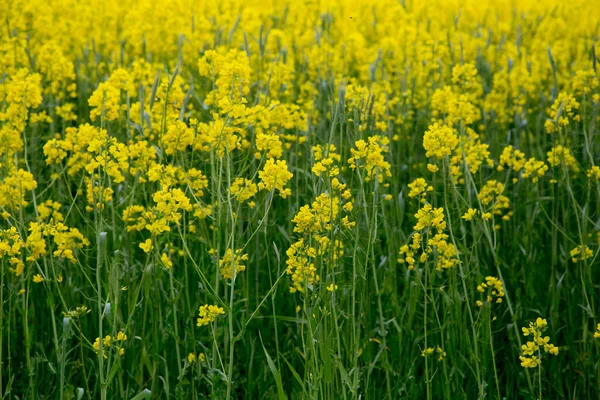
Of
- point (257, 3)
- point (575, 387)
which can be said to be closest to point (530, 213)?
point (575, 387)

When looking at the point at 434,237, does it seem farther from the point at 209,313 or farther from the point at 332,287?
the point at 209,313

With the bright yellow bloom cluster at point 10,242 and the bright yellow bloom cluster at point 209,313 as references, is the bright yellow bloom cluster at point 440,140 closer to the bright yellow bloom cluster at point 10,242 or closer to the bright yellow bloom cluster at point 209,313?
the bright yellow bloom cluster at point 209,313

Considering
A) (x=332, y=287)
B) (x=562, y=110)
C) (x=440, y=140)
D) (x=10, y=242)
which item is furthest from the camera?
(x=562, y=110)

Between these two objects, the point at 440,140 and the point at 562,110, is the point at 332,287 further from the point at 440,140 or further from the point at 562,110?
the point at 562,110

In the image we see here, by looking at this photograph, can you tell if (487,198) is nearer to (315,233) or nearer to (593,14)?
(315,233)

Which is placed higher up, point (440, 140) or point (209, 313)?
point (440, 140)

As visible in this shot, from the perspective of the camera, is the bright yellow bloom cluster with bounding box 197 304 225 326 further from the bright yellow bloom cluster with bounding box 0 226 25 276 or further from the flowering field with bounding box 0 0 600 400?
the bright yellow bloom cluster with bounding box 0 226 25 276

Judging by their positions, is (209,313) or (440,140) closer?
(209,313)

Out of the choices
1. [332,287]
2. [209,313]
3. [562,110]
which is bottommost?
[209,313]

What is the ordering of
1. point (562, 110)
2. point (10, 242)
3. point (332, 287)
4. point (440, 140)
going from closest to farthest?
1. point (332, 287)
2. point (10, 242)
3. point (440, 140)
4. point (562, 110)

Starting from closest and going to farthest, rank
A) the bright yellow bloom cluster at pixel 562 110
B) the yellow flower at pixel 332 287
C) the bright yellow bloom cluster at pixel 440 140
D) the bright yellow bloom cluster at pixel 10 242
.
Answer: the yellow flower at pixel 332 287
the bright yellow bloom cluster at pixel 10 242
the bright yellow bloom cluster at pixel 440 140
the bright yellow bloom cluster at pixel 562 110

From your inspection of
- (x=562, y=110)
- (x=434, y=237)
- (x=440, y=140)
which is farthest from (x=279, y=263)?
(x=562, y=110)

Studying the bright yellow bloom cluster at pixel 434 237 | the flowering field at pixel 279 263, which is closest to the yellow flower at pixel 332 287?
the flowering field at pixel 279 263

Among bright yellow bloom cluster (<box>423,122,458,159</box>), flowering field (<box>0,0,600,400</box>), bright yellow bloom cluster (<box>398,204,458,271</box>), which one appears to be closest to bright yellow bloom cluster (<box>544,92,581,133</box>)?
flowering field (<box>0,0,600,400</box>)
